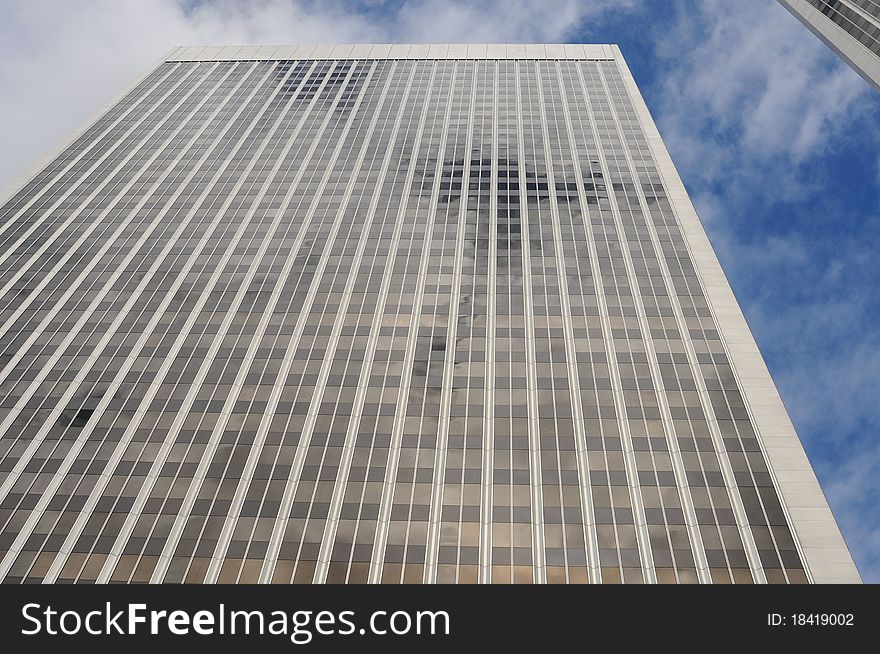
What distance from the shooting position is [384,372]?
2159 inches

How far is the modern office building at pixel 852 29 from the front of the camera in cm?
7750

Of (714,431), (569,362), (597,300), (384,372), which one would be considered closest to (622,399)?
(569,362)

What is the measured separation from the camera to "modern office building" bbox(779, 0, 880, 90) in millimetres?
77500

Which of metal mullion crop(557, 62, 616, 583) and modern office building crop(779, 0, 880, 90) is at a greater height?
modern office building crop(779, 0, 880, 90)

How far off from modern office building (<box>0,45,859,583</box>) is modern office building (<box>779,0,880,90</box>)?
29.1 metres

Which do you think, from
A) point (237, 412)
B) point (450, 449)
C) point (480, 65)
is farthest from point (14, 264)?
point (480, 65)

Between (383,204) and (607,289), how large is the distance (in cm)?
3348

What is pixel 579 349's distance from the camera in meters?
56.7

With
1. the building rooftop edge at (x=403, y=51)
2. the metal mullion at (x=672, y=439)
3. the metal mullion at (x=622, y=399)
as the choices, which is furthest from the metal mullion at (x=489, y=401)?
the building rooftop edge at (x=403, y=51)

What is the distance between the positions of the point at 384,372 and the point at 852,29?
86579 millimetres

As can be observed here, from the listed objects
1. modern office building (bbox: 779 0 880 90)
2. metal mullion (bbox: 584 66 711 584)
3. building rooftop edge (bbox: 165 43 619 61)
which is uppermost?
building rooftop edge (bbox: 165 43 619 61)

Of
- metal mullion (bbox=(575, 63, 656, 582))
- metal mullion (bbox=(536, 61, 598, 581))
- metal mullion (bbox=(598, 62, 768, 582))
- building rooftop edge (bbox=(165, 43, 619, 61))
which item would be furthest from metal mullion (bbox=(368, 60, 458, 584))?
building rooftop edge (bbox=(165, 43, 619, 61))

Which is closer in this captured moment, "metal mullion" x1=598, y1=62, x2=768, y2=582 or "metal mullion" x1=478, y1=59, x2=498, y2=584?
"metal mullion" x1=598, y1=62, x2=768, y2=582

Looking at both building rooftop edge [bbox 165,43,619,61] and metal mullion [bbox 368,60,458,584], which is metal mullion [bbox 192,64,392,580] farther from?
building rooftop edge [bbox 165,43,619,61]
